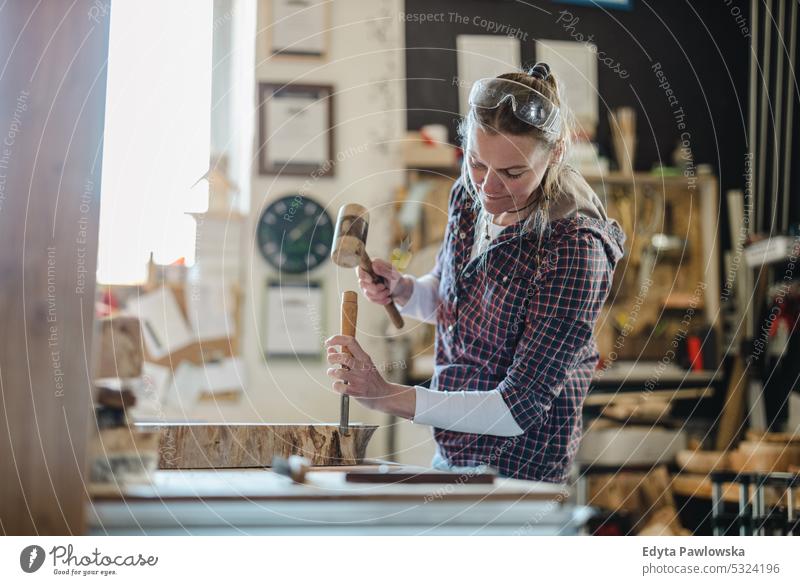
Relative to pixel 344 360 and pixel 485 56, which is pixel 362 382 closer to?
pixel 344 360

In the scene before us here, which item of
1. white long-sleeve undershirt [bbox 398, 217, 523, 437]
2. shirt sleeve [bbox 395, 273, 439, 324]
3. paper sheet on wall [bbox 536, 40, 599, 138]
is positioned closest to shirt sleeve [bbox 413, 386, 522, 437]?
white long-sleeve undershirt [bbox 398, 217, 523, 437]

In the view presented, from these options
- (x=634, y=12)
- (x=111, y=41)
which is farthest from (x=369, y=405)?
(x=634, y=12)

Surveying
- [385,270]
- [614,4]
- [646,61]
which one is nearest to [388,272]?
[385,270]

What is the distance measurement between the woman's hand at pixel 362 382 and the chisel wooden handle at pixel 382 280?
193mm

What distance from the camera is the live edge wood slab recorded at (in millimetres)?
1079

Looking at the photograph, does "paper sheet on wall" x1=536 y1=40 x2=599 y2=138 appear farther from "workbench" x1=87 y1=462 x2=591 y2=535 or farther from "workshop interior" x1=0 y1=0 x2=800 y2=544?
"workbench" x1=87 y1=462 x2=591 y2=535

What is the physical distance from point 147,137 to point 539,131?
2.58 ft

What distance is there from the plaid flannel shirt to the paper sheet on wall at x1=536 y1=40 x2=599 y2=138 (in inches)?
46.7

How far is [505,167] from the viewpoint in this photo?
1.21 meters

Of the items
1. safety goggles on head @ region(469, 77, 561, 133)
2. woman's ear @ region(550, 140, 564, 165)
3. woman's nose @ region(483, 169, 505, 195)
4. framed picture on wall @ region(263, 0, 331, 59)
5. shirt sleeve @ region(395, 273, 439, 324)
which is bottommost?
shirt sleeve @ region(395, 273, 439, 324)

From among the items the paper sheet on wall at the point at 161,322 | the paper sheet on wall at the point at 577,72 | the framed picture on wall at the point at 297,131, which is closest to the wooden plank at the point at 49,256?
the paper sheet on wall at the point at 161,322

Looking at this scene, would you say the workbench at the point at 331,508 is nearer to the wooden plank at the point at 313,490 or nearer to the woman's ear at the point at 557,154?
the wooden plank at the point at 313,490

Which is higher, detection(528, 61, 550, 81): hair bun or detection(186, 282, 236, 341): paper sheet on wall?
detection(528, 61, 550, 81): hair bun

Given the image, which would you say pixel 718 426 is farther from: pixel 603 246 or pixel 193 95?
pixel 193 95
